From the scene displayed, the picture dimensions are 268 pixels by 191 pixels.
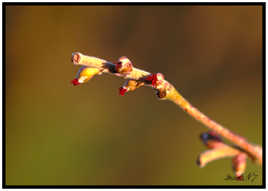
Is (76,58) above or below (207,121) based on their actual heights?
above

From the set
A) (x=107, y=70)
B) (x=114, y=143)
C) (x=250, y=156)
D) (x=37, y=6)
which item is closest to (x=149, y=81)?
(x=107, y=70)

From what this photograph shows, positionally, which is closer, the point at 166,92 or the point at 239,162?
the point at 166,92

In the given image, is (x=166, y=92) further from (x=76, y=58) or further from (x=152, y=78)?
(x=76, y=58)

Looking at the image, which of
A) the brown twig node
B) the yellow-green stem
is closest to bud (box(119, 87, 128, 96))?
the yellow-green stem

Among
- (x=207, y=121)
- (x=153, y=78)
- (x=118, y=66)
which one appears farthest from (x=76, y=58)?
(x=207, y=121)

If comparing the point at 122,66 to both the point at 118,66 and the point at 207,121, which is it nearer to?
the point at 118,66

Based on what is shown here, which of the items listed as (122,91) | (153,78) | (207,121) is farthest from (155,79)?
(207,121)

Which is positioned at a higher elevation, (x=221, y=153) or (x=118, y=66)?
(x=118, y=66)

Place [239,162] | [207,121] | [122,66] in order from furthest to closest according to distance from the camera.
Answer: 1. [239,162]
2. [207,121]
3. [122,66]

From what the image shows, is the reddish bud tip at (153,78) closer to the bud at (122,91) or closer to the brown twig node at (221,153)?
the bud at (122,91)

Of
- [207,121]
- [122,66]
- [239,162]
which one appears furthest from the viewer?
[239,162]

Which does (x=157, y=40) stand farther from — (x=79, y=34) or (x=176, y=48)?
(x=79, y=34)

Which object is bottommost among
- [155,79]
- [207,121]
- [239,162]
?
[239,162]
